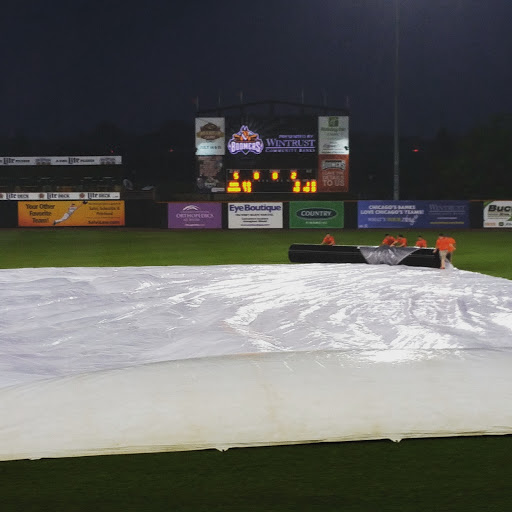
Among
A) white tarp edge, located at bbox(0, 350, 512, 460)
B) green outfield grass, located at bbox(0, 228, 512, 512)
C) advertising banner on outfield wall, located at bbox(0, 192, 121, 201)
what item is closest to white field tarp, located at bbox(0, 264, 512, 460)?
white tarp edge, located at bbox(0, 350, 512, 460)

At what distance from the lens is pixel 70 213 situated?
1422 inches

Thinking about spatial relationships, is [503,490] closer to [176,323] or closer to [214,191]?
[176,323]

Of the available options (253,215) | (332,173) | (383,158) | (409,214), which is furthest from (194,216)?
(383,158)

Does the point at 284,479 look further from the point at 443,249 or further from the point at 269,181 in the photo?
the point at 269,181

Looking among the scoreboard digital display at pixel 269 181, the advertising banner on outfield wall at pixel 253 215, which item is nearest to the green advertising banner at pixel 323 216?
the advertising banner on outfield wall at pixel 253 215

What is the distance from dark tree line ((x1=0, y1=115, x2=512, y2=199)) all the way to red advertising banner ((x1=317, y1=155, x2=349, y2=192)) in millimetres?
6146

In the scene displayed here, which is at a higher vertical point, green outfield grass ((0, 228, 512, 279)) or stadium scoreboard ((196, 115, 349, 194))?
stadium scoreboard ((196, 115, 349, 194))

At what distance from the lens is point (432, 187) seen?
2884 inches

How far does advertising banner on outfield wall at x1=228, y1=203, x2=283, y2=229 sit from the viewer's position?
3400 cm

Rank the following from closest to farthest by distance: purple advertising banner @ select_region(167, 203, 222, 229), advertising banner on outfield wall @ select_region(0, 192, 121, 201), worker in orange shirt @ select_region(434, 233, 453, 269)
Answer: worker in orange shirt @ select_region(434, 233, 453, 269), purple advertising banner @ select_region(167, 203, 222, 229), advertising banner on outfield wall @ select_region(0, 192, 121, 201)

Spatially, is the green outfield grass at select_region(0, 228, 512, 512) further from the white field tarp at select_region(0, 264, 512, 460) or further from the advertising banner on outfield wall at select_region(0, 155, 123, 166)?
the advertising banner on outfield wall at select_region(0, 155, 123, 166)

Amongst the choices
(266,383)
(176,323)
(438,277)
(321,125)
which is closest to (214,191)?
(321,125)

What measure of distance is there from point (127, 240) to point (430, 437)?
24458mm

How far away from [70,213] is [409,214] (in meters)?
16.1
